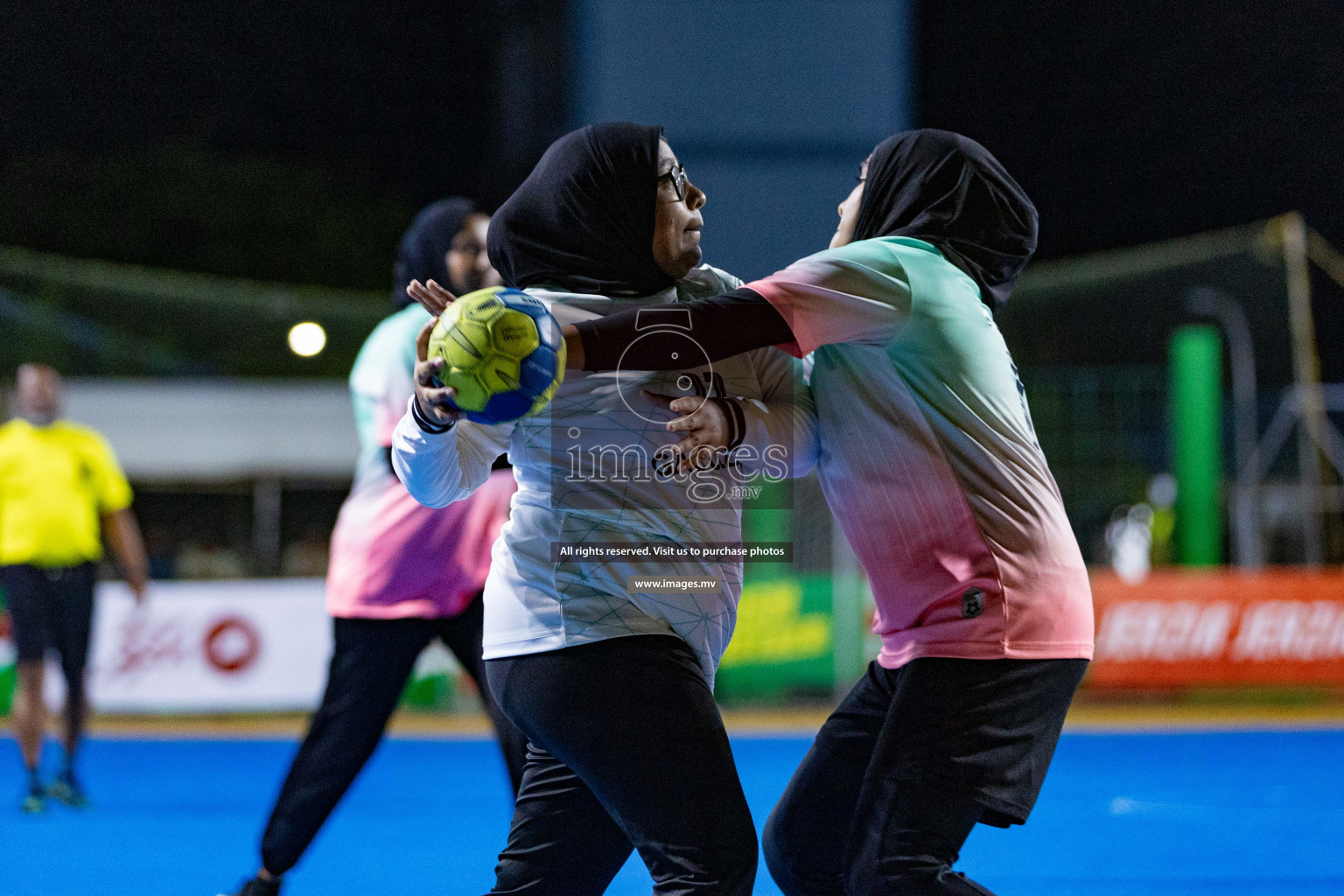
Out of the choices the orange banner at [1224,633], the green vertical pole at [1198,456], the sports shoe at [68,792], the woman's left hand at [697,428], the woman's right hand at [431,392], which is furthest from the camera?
the green vertical pole at [1198,456]

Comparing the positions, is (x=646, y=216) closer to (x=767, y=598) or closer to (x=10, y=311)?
(x=767, y=598)

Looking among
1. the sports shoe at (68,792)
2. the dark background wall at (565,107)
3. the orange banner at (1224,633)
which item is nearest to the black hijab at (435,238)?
the dark background wall at (565,107)

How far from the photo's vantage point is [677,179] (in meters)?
2.50

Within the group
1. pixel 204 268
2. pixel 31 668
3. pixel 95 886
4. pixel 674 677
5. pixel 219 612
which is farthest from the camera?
pixel 204 268

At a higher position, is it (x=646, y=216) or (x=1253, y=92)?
(x=1253, y=92)

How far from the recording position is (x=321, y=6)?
28.9 meters

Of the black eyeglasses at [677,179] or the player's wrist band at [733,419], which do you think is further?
the black eyeglasses at [677,179]

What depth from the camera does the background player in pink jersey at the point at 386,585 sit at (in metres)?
3.65

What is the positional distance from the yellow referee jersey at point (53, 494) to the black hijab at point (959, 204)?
5503 millimetres

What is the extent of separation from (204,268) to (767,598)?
20.4m

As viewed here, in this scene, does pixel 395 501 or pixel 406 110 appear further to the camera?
pixel 406 110

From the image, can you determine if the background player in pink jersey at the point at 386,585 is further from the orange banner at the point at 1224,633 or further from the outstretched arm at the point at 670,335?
the orange banner at the point at 1224,633

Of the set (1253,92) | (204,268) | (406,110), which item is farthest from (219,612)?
(406,110)

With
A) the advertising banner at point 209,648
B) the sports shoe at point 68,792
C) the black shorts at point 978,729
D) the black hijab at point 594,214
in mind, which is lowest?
the advertising banner at point 209,648
